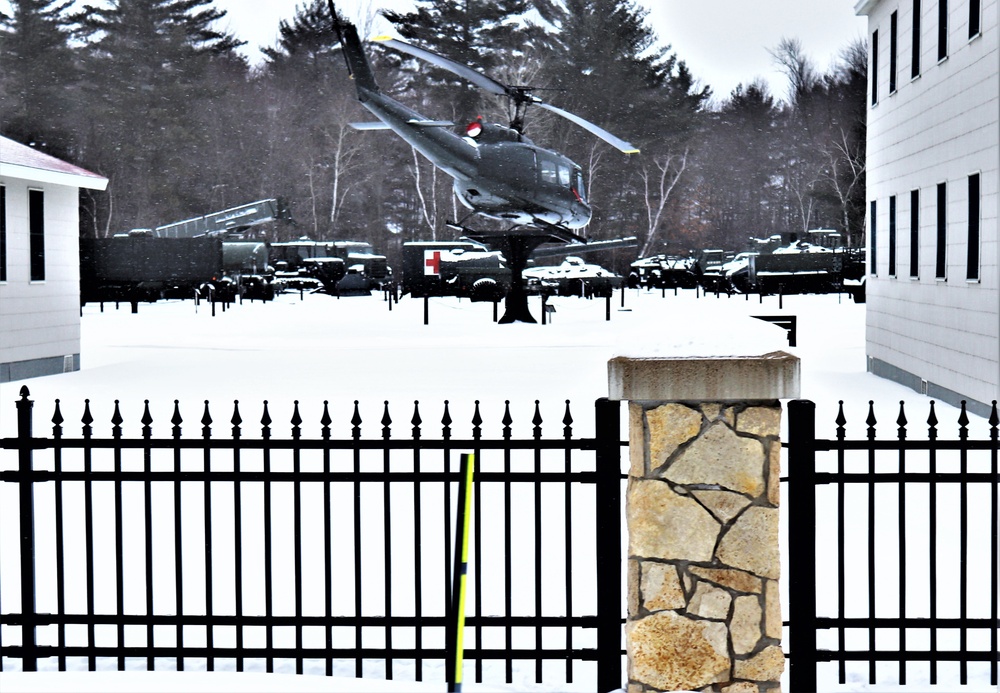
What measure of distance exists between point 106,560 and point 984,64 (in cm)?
1020

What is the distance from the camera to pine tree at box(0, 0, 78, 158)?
64.4m

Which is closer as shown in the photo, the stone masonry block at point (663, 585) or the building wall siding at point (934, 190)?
the stone masonry block at point (663, 585)

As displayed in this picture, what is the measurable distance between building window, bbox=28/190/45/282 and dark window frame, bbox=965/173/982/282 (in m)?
13.2

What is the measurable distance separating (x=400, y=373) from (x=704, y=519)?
48.6 ft

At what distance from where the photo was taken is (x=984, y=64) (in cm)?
1298

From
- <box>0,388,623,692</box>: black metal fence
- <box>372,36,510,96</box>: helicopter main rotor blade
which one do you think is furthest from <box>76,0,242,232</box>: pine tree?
<box>0,388,623,692</box>: black metal fence

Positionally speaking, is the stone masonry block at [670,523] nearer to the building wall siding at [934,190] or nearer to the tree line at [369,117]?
the building wall siding at [934,190]

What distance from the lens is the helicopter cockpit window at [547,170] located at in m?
32.8

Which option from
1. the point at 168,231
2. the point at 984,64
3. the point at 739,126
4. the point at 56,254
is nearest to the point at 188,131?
the point at 168,231

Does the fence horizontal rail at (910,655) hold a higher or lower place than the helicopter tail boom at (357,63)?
lower

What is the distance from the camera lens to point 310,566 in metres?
7.22

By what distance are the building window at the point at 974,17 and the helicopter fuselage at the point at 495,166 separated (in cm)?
1906

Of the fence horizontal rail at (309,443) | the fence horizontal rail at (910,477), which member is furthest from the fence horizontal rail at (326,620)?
the fence horizontal rail at (910,477)

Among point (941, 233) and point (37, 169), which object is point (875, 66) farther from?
point (37, 169)
